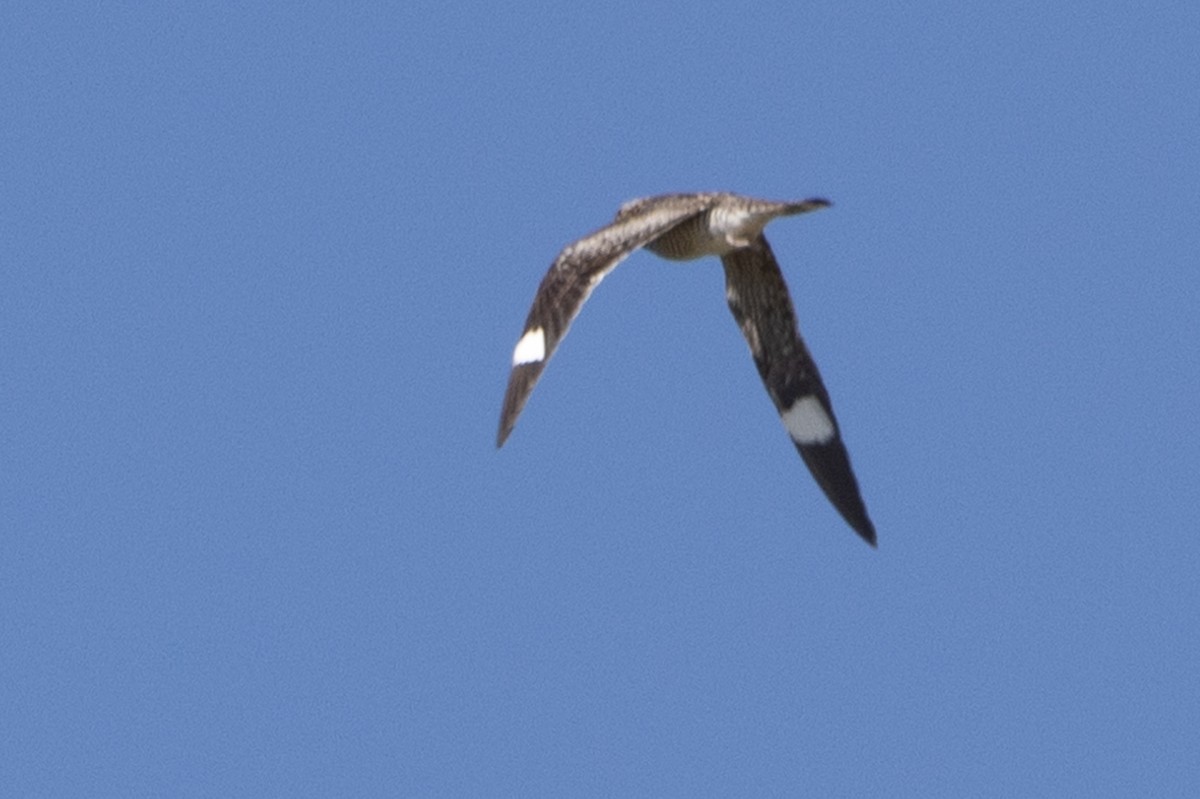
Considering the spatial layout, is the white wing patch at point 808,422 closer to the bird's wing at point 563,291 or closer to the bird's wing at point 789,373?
the bird's wing at point 789,373

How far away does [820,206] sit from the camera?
14.4 m

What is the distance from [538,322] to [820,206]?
1.80m

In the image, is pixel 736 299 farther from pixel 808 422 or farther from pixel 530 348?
pixel 530 348

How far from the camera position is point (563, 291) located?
13703mm

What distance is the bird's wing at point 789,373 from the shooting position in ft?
53.1

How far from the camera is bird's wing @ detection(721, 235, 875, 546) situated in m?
16.2

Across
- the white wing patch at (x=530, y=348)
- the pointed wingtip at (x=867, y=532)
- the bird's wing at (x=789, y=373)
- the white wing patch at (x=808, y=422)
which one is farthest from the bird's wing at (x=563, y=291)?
the pointed wingtip at (x=867, y=532)

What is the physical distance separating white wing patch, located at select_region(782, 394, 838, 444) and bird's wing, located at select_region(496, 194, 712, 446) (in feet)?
6.97

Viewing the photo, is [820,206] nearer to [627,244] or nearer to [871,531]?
[627,244]

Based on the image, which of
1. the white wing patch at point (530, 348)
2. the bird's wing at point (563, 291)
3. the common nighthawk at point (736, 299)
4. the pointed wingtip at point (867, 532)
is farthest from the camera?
the pointed wingtip at point (867, 532)

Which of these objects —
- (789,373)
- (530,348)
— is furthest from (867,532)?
(530,348)

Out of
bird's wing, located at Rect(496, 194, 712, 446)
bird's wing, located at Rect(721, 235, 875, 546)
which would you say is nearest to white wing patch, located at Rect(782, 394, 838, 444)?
bird's wing, located at Rect(721, 235, 875, 546)

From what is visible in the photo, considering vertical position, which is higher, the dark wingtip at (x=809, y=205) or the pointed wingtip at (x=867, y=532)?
the dark wingtip at (x=809, y=205)

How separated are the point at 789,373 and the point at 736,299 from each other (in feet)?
1.93
